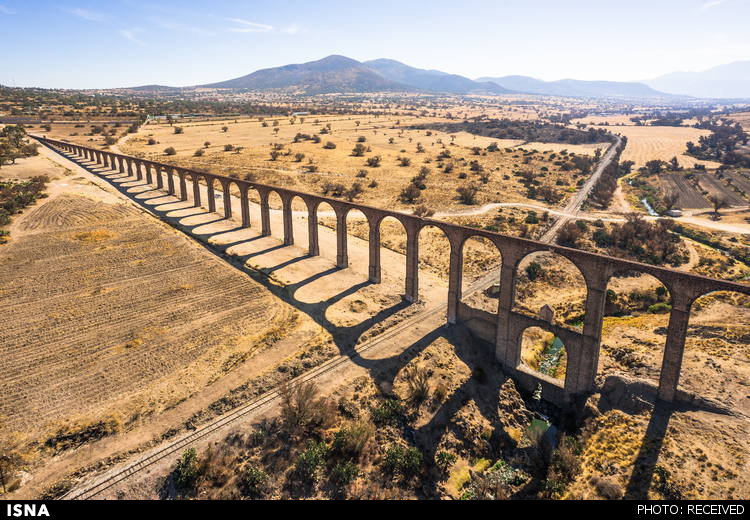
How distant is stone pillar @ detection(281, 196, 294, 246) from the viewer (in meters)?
42.1

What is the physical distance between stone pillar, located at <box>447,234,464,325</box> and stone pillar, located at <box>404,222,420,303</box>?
3033 millimetres

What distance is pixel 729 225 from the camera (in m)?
56.1

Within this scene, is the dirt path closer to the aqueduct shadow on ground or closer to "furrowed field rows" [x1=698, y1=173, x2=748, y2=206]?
the aqueduct shadow on ground

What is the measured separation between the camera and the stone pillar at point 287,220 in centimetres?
4212

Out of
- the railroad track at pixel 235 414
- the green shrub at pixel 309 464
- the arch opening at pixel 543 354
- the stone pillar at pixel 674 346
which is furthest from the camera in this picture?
the arch opening at pixel 543 354

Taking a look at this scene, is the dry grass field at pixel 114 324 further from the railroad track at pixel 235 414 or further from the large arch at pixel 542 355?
the large arch at pixel 542 355

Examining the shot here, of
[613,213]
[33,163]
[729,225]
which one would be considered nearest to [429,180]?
[613,213]

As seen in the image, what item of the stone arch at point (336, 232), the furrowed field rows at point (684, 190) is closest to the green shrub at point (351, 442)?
the stone arch at point (336, 232)

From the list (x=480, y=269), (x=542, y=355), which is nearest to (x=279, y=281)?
(x=480, y=269)

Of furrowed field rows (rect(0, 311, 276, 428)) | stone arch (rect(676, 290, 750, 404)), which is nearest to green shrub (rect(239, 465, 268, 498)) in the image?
furrowed field rows (rect(0, 311, 276, 428))

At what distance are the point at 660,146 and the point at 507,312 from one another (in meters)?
152

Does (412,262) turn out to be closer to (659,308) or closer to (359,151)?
(659,308)

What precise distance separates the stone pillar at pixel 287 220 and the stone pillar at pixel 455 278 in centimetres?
1928

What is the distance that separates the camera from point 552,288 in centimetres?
3931
